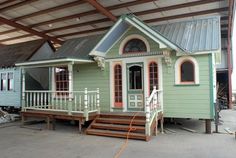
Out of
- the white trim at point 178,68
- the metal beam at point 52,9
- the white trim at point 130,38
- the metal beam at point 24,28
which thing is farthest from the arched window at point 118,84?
the metal beam at point 24,28

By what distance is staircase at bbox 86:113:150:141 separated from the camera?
290 inches

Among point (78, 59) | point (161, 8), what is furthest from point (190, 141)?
point (161, 8)

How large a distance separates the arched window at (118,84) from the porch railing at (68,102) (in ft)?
2.76

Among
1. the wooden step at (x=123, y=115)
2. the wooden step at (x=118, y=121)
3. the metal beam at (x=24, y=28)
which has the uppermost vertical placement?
the metal beam at (x=24, y=28)

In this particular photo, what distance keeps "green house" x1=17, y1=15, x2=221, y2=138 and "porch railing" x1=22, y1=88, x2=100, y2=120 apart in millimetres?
38

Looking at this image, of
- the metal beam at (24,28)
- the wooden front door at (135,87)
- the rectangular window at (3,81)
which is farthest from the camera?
the metal beam at (24,28)

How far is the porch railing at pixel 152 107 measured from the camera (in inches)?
278

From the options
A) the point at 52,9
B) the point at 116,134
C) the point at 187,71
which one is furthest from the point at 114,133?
the point at 52,9

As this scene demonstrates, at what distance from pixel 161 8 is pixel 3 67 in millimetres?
10019

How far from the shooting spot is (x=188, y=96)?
26.8 feet

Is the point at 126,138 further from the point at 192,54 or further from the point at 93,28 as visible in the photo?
the point at 93,28

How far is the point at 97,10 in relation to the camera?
1352 centimetres

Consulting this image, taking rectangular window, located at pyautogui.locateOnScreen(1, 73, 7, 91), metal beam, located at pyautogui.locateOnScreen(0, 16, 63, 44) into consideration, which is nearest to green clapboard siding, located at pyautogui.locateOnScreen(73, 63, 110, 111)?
rectangular window, located at pyautogui.locateOnScreen(1, 73, 7, 91)

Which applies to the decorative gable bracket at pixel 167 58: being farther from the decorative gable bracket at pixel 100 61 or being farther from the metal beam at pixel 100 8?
the metal beam at pixel 100 8
